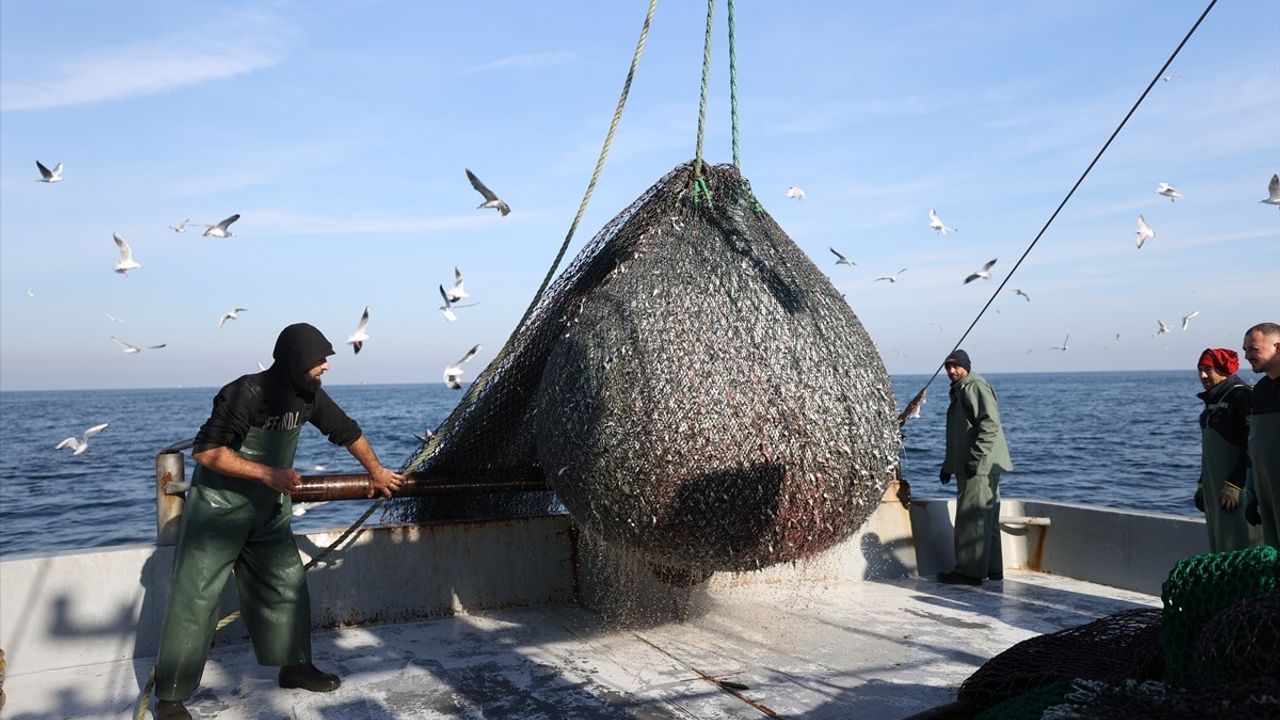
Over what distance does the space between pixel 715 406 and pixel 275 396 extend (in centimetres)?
184

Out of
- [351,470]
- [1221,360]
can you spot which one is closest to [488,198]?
[1221,360]

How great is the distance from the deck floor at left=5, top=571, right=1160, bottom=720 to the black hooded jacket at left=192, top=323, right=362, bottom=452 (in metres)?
1.13

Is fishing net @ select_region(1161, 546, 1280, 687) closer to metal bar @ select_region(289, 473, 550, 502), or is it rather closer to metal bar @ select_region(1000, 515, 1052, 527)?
metal bar @ select_region(289, 473, 550, 502)

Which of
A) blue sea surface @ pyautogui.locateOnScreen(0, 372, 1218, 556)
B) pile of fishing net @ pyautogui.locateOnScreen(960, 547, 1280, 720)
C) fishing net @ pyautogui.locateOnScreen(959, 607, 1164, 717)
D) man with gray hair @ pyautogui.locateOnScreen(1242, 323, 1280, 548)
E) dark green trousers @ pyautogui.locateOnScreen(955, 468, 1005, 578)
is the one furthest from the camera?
blue sea surface @ pyautogui.locateOnScreen(0, 372, 1218, 556)

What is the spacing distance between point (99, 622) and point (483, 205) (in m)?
3.66

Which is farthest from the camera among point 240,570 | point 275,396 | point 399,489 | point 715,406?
point 399,489

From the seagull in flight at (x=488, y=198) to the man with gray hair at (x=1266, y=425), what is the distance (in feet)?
15.3

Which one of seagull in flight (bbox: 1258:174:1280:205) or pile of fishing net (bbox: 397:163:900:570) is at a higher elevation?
seagull in flight (bbox: 1258:174:1280:205)

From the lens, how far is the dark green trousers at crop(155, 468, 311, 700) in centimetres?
379

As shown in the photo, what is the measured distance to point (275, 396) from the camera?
3990 millimetres

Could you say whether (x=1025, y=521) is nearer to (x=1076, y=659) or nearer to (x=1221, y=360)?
(x=1221, y=360)

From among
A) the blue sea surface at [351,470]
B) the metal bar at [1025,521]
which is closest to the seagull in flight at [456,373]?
the blue sea surface at [351,470]

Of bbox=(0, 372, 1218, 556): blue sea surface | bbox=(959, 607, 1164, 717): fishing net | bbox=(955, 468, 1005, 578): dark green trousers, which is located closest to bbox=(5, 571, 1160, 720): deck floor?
bbox=(955, 468, 1005, 578): dark green trousers

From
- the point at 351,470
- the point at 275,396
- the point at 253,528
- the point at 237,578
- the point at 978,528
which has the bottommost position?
the point at 351,470
